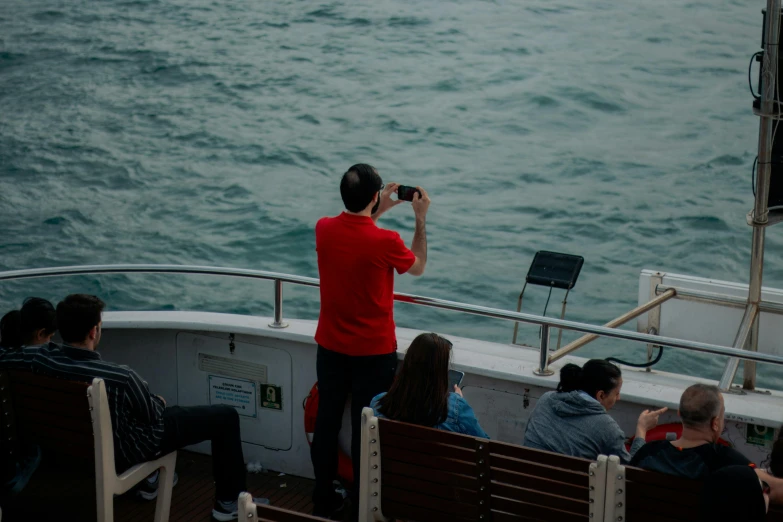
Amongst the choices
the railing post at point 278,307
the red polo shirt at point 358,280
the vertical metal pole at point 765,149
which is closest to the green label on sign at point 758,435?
the vertical metal pole at point 765,149

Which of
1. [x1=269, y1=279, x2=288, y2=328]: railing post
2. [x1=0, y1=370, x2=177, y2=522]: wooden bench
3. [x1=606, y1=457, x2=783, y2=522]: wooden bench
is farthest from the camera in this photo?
[x1=269, y1=279, x2=288, y2=328]: railing post

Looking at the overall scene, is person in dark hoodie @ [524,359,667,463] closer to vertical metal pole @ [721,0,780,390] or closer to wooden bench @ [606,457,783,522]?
wooden bench @ [606,457,783,522]

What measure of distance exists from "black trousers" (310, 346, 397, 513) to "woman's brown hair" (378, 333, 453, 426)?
21.3 inches

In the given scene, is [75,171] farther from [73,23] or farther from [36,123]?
[73,23]

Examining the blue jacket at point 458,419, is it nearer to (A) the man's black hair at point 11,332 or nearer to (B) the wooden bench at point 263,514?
(B) the wooden bench at point 263,514

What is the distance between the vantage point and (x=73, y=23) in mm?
25750

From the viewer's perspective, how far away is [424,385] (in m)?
3.46

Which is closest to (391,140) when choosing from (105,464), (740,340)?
(740,340)

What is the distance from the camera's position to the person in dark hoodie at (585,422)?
3549mm

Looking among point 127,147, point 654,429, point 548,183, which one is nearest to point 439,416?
point 654,429

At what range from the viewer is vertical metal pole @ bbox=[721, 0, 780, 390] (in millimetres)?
4621

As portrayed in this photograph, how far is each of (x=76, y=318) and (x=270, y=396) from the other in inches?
48.0

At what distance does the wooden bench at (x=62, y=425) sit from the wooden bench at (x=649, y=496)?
5.63ft

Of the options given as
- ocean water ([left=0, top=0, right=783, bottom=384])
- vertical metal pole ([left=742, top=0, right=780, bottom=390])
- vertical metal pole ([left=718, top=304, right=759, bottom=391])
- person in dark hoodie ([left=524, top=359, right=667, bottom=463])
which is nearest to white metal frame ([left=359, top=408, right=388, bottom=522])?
person in dark hoodie ([left=524, top=359, right=667, bottom=463])
